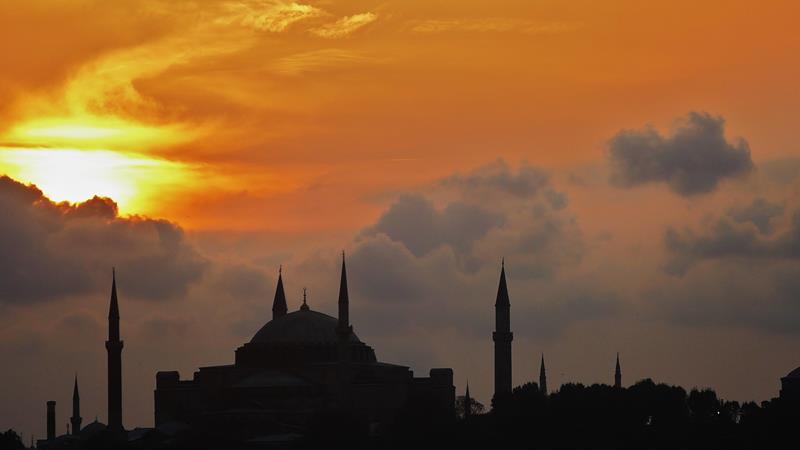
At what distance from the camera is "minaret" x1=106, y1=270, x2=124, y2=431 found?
128m

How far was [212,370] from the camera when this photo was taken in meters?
136

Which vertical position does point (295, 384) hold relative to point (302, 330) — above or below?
below

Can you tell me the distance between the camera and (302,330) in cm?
13600

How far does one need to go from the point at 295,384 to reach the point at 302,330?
4.40 meters

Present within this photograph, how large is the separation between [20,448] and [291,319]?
62.8 ft

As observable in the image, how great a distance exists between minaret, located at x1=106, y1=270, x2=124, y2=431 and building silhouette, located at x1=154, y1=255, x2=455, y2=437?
16.5 feet

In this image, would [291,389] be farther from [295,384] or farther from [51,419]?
[51,419]

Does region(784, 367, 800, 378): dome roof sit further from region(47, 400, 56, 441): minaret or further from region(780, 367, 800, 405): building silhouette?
region(47, 400, 56, 441): minaret

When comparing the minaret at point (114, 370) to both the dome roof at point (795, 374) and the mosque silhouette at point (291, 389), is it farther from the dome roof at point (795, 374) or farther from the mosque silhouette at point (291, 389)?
the dome roof at point (795, 374)

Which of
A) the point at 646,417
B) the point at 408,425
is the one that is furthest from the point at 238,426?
the point at 646,417

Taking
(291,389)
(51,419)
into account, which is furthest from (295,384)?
(51,419)

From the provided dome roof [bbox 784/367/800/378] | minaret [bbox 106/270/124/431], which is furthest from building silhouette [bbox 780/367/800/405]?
minaret [bbox 106/270/124/431]

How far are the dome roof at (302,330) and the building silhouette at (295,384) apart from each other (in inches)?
2.5

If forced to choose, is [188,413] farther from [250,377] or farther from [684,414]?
[684,414]
